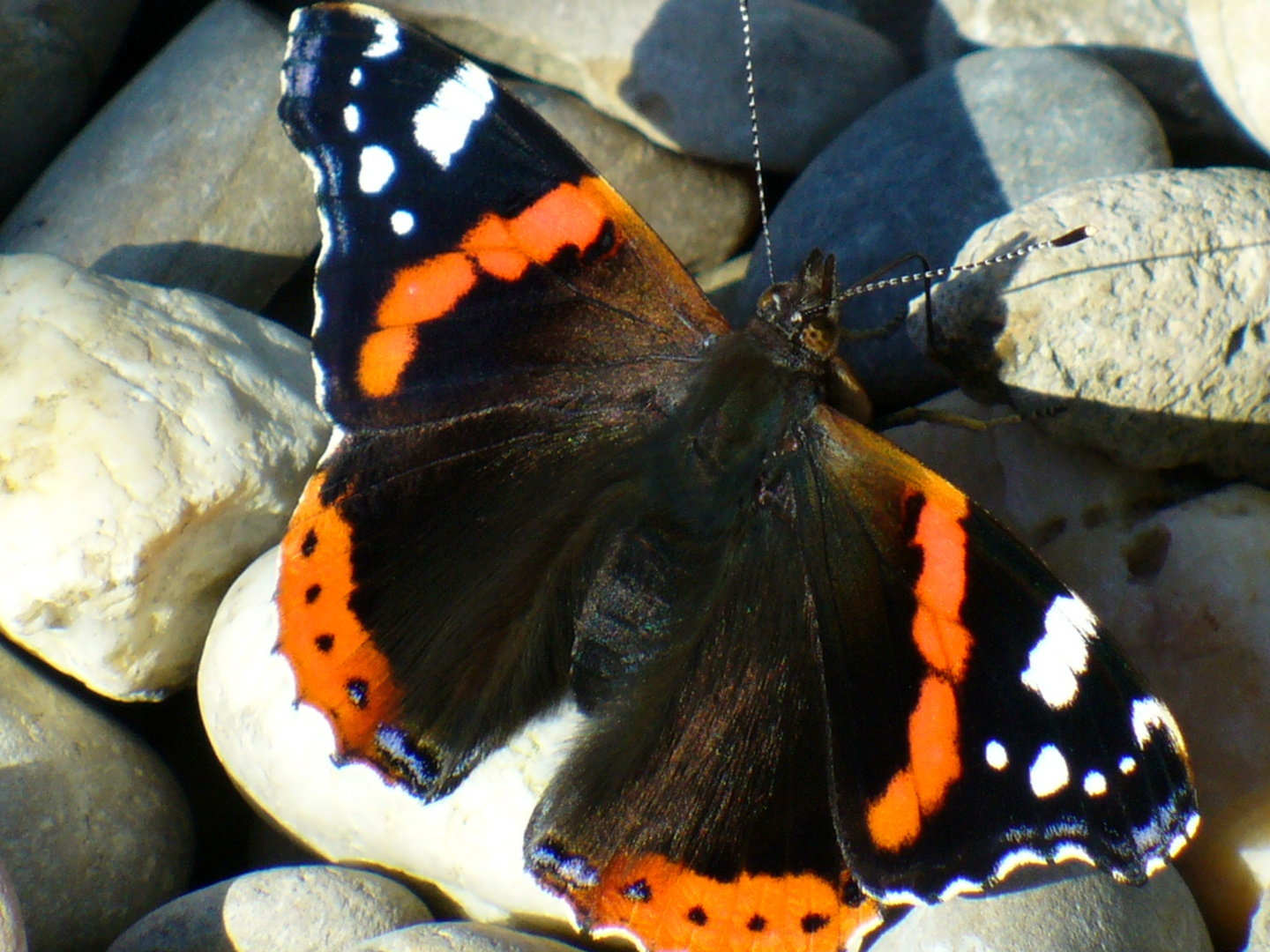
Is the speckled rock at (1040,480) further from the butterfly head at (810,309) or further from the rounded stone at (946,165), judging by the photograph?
the butterfly head at (810,309)

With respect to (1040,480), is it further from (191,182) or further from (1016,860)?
(191,182)

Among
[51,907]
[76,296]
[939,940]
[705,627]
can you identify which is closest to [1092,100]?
[705,627]

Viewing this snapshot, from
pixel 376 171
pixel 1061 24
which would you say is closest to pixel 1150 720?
pixel 376 171

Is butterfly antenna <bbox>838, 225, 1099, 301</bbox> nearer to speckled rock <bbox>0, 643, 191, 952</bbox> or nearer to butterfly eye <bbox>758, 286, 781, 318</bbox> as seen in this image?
butterfly eye <bbox>758, 286, 781, 318</bbox>

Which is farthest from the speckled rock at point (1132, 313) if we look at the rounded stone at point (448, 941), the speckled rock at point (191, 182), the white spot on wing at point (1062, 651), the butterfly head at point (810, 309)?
the speckled rock at point (191, 182)

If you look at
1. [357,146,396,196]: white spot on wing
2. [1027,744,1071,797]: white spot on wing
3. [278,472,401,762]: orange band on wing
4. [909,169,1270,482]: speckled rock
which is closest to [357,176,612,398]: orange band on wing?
[357,146,396,196]: white spot on wing
